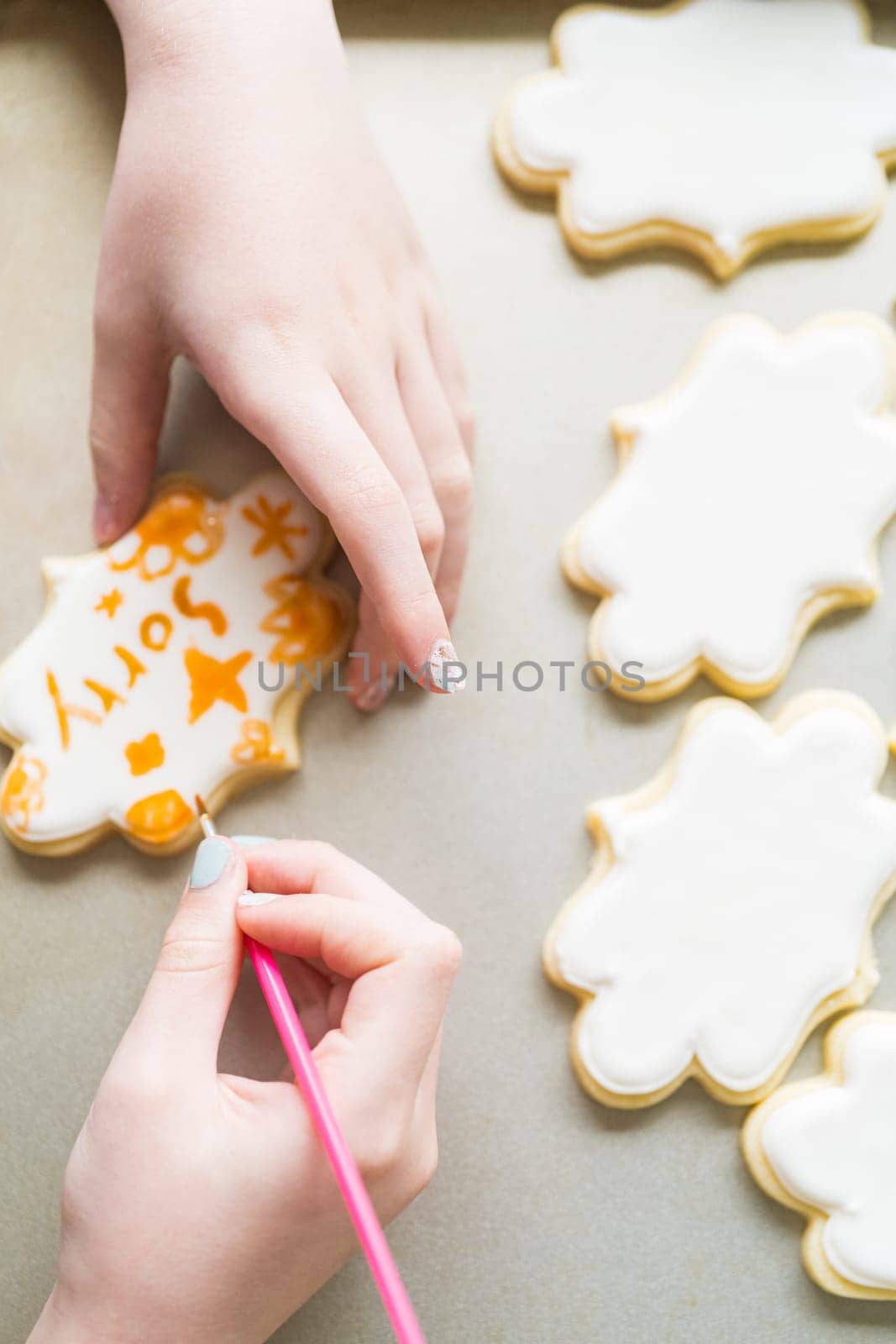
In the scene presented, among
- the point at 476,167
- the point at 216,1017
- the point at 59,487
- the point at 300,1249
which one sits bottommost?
the point at 300,1249

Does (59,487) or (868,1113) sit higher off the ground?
(59,487)

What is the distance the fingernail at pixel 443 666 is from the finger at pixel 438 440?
0.11 meters

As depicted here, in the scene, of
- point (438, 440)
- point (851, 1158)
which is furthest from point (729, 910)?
Result: point (438, 440)

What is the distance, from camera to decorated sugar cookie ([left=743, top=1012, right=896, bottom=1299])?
2.57ft

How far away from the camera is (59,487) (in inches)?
33.9

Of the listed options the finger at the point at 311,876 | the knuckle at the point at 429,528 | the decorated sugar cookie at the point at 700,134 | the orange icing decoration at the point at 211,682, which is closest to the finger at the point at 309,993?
the finger at the point at 311,876

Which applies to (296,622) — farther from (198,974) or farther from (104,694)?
(198,974)

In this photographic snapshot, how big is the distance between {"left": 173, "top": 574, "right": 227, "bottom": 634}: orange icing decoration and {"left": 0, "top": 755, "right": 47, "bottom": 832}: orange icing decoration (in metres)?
0.15

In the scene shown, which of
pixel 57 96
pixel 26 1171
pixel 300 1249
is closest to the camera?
pixel 300 1249

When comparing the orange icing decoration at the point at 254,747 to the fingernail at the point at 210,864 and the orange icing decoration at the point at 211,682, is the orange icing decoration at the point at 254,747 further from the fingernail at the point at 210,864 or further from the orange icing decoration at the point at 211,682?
the fingernail at the point at 210,864

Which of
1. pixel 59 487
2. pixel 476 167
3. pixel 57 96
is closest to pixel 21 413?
pixel 59 487

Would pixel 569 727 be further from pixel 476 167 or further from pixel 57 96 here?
pixel 57 96

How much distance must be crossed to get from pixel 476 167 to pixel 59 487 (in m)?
0.43

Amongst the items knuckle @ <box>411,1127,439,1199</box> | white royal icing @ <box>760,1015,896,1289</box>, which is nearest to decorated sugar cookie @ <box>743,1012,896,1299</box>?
white royal icing @ <box>760,1015,896,1289</box>
